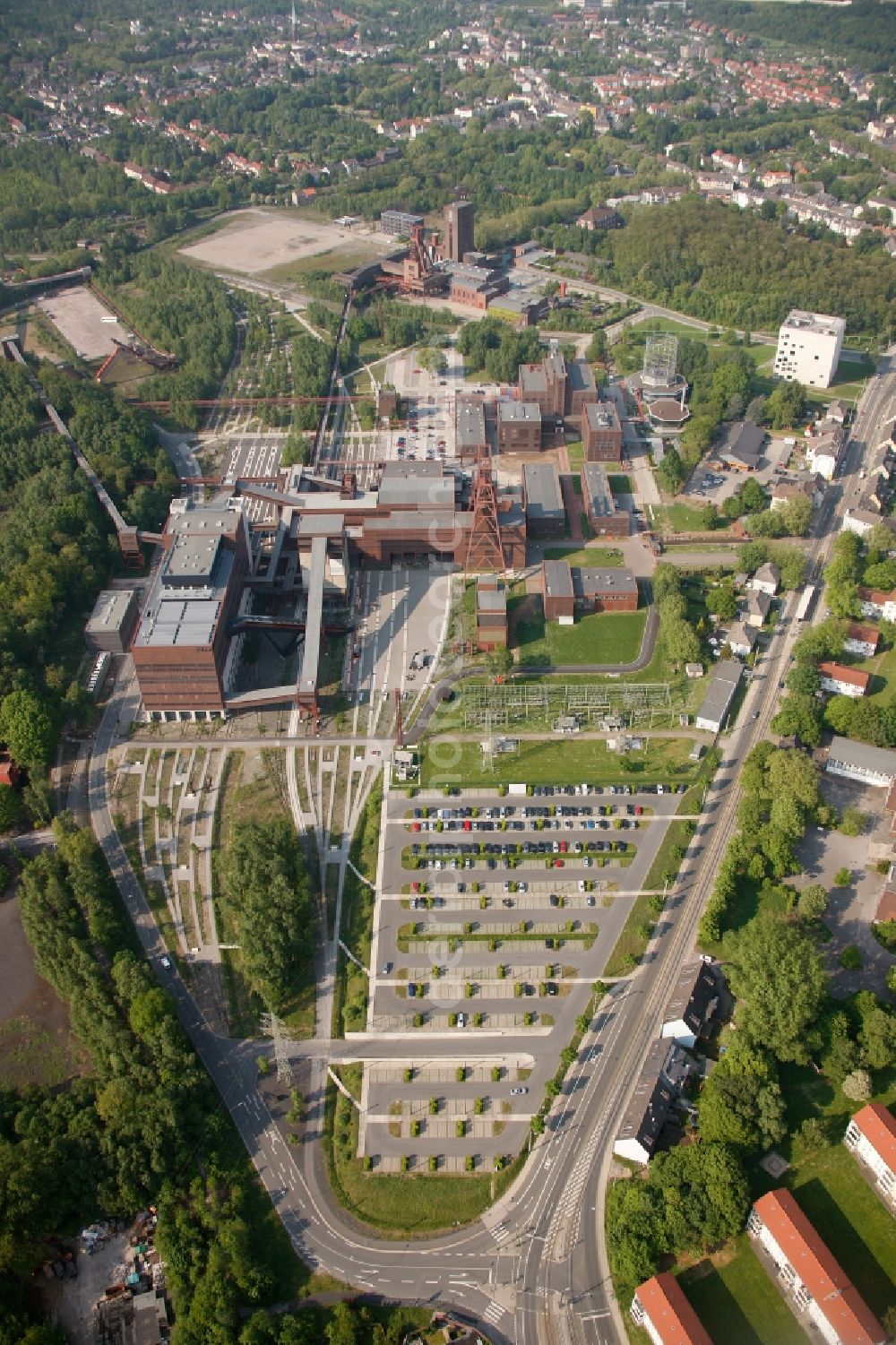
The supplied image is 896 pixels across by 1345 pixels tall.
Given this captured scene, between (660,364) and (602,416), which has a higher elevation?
(660,364)

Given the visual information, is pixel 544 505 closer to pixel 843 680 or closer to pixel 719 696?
pixel 719 696

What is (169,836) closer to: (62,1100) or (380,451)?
(62,1100)

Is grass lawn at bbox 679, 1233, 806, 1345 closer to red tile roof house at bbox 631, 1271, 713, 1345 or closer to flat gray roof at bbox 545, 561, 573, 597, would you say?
red tile roof house at bbox 631, 1271, 713, 1345

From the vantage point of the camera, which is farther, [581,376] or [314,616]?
[581,376]

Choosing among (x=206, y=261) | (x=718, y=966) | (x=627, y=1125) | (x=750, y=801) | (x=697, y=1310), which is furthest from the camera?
(x=206, y=261)

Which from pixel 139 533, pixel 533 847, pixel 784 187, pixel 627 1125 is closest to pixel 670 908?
pixel 533 847

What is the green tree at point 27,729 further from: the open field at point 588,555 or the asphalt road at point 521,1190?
the open field at point 588,555

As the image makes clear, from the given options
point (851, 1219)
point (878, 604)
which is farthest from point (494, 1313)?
point (878, 604)

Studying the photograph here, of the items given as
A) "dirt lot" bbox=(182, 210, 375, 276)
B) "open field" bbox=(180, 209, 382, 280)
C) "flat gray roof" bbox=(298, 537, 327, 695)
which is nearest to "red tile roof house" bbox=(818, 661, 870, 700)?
"flat gray roof" bbox=(298, 537, 327, 695)

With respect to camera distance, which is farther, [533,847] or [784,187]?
[784,187]
